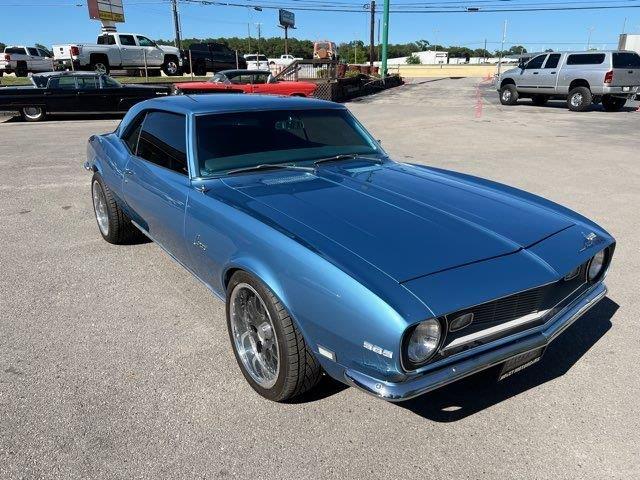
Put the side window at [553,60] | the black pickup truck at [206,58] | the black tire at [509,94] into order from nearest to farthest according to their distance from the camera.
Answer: the side window at [553,60]
the black tire at [509,94]
the black pickup truck at [206,58]

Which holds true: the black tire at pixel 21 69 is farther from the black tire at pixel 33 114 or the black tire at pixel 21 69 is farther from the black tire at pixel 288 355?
the black tire at pixel 288 355

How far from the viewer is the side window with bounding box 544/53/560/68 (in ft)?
58.7

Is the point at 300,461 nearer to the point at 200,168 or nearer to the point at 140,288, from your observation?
the point at 200,168

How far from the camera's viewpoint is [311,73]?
2566 cm

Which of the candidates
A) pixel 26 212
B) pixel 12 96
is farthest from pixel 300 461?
pixel 12 96

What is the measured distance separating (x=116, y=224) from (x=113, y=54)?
25044 millimetres

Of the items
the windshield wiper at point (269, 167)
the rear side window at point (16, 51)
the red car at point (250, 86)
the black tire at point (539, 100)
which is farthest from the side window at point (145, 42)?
the windshield wiper at point (269, 167)

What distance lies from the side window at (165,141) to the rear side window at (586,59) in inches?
673

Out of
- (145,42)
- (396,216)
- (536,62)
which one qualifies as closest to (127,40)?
(145,42)

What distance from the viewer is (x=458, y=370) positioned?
2129 mm

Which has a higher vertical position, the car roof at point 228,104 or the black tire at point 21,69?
the car roof at point 228,104

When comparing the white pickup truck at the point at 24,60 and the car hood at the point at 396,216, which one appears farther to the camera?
the white pickup truck at the point at 24,60

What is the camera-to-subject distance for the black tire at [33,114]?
15.1 m

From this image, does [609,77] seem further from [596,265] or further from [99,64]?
[99,64]
